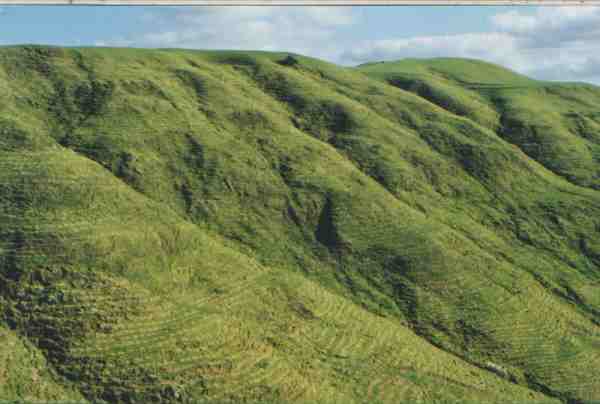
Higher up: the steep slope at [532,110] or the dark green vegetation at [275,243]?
the steep slope at [532,110]

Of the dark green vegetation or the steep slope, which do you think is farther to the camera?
the steep slope

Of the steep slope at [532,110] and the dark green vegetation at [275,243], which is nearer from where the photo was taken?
the dark green vegetation at [275,243]

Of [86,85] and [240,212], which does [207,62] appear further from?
[240,212]

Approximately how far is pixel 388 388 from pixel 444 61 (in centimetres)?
11613

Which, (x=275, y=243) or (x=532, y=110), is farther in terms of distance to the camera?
(x=532, y=110)

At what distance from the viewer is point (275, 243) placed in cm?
5009

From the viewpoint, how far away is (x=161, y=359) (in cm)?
3312

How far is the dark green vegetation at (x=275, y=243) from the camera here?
3441 cm

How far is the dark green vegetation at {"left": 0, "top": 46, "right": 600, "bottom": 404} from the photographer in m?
34.4

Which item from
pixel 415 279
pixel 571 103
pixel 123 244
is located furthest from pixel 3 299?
pixel 571 103

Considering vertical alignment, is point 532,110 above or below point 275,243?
above

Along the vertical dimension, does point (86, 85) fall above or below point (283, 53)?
below

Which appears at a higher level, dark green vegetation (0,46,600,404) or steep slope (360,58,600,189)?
steep slope (360,58,600,189)

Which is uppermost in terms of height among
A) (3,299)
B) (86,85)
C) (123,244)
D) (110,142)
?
(86,85)
